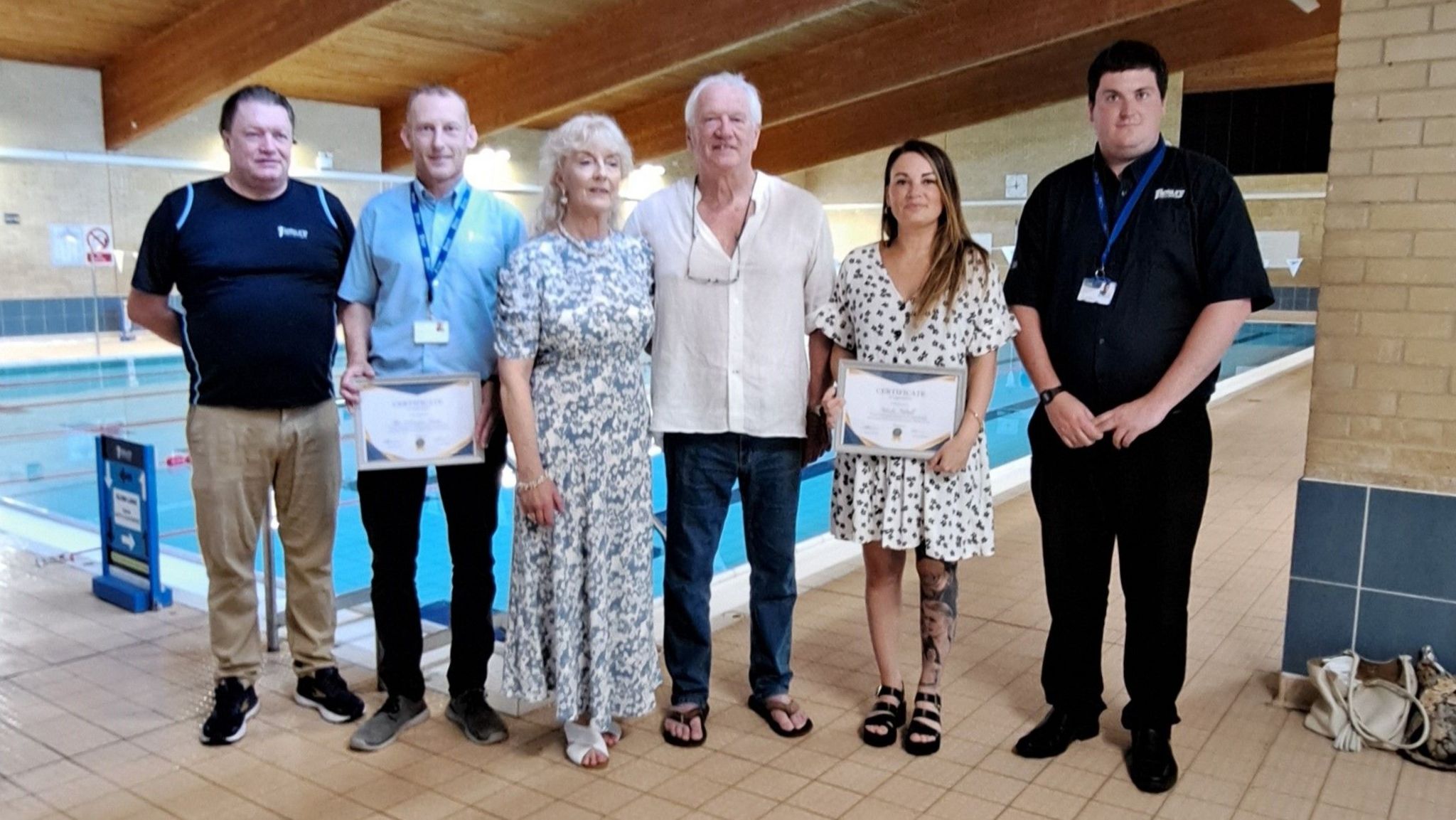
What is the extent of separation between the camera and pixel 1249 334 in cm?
1894

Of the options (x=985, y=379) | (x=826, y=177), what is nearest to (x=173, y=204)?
(x=985, y=379)

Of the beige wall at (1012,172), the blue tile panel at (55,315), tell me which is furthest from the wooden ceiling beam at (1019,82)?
the blue tile panel at (55,315)

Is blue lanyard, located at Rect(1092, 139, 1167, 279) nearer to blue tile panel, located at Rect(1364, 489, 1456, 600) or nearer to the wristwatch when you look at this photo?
the wristwatch

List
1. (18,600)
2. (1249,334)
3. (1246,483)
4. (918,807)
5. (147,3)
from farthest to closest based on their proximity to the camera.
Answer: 1. (1249,334)
2. (147,3)
3. (1246,483)
4. (18,600)
5. (918,807)

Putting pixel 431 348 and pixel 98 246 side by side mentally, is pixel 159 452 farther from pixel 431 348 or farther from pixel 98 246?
pixel 431 348

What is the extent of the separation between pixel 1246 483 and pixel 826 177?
14.0 metres

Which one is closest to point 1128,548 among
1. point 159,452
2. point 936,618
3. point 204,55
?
point 936,618

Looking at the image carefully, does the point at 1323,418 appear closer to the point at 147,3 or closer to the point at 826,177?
the point at 147,3

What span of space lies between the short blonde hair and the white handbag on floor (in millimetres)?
2117

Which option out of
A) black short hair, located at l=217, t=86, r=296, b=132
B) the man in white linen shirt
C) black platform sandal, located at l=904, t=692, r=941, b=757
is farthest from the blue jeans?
black short hair, located at l=217, t=86, r=296, b=132

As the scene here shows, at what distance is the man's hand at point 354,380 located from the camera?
2.43m

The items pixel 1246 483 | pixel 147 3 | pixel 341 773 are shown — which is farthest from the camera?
pixel 147 3

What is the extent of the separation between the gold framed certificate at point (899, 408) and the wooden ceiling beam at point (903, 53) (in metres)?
8.33

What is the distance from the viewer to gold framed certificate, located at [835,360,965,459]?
2443mm
